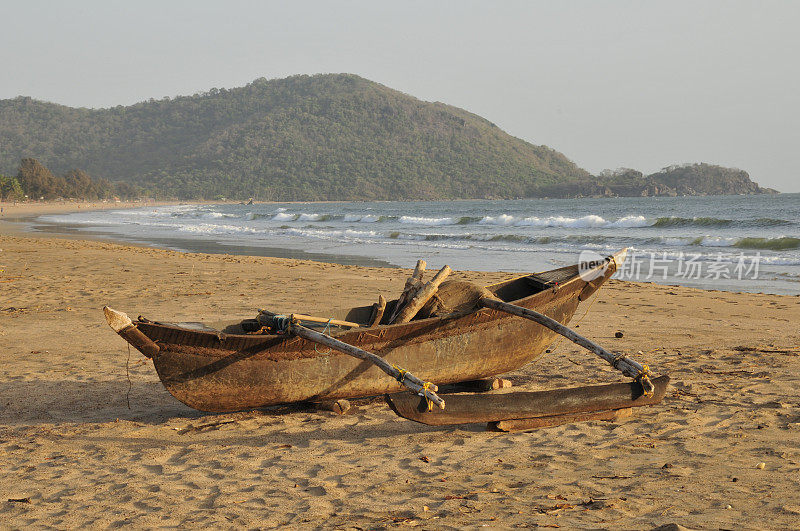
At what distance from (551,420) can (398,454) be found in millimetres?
1212

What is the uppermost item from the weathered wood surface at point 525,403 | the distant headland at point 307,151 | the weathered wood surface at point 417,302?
the distant headland at point 307,151

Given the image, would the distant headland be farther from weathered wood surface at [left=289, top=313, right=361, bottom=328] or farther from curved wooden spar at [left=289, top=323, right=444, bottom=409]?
curved wooden spar at [left=289, top=323, right=444, bottom=409]

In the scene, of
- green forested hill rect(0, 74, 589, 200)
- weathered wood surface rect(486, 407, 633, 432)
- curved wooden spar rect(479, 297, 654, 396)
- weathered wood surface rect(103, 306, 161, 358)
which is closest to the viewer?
weathered wood surface rect(103, 306, 161, 358)

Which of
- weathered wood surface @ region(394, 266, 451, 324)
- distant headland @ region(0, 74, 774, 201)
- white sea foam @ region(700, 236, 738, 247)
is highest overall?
distant headland @ region(0, 74, 774, 201)

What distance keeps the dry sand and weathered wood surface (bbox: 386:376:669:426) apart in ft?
0.64

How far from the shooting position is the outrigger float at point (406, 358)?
4609 millimetres

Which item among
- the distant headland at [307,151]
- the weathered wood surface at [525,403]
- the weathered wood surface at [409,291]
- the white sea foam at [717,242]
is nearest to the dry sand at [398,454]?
the weathered wood surface at [525,403]

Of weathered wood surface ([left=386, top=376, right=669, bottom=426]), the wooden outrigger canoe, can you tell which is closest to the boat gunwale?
the wooden outrigger canoe

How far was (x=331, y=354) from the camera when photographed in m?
5.17

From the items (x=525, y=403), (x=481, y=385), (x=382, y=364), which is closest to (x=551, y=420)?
(x=525, y=403)

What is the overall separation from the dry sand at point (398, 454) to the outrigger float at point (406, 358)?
0.83ft

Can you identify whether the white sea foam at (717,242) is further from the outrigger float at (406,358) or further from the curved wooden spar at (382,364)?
the curved wooden spar at (382,364)

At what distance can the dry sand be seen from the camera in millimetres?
3547

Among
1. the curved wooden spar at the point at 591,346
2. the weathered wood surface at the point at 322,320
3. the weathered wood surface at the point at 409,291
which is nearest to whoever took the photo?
the curved wooden spar at the point at 591,346
